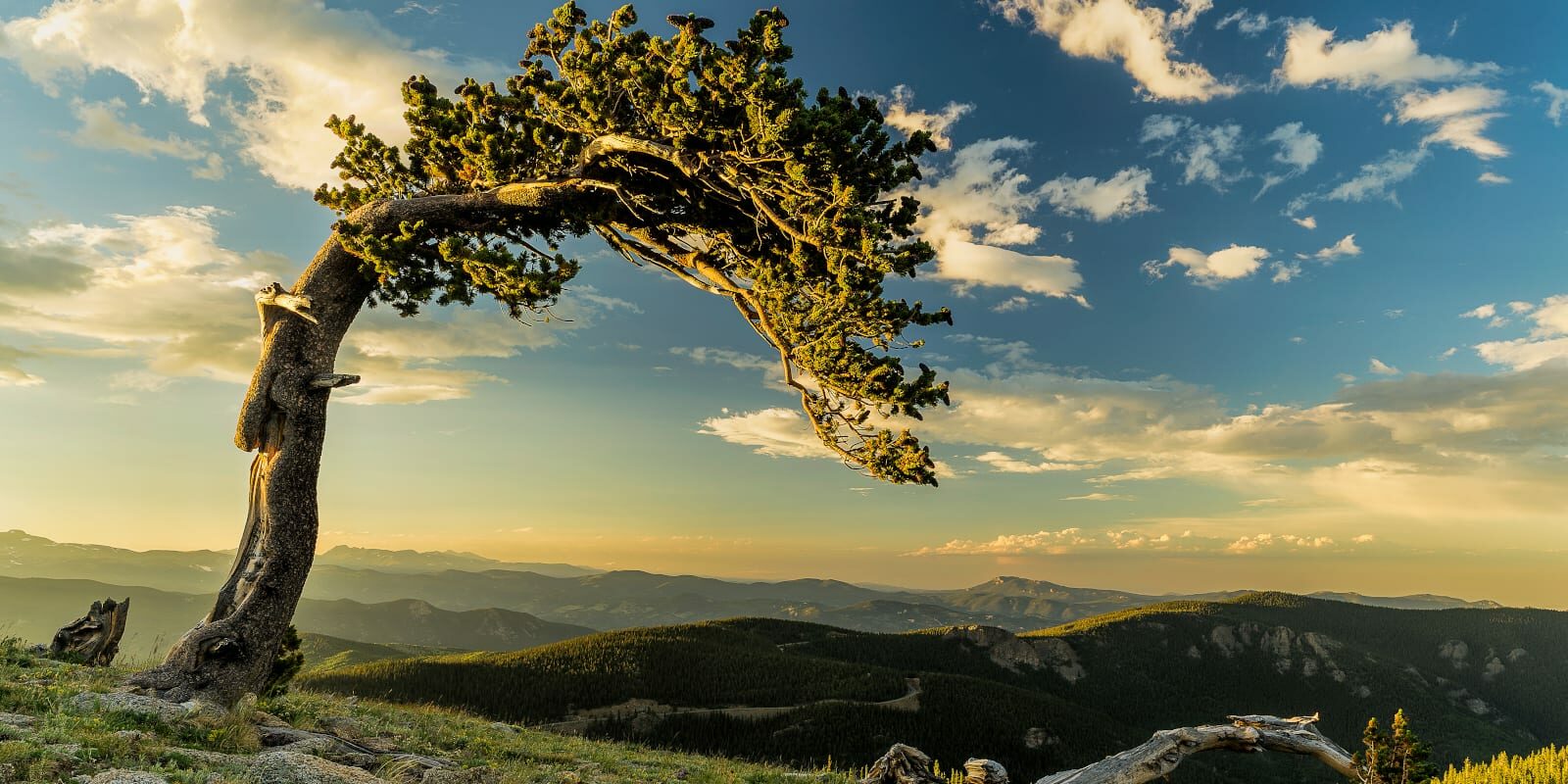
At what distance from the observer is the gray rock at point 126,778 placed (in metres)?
6.05

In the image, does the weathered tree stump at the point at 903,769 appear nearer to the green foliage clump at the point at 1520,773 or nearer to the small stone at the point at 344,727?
the small stone at the point at 344,727

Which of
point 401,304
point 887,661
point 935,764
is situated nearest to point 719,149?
point 401,304

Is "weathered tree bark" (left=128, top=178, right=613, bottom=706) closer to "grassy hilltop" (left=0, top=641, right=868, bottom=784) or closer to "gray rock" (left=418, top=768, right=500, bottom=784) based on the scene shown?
"grassy hilltop" (left=0, top=641, right=868, bottom=784)

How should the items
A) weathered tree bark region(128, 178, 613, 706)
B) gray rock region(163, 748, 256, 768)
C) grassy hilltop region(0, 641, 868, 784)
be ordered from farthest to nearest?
weathered tree bark region(128, 178, 613, 706)
gray rock region(163, 748, 256, 768)
grassy hilltop region(0, 641, 868, 784)

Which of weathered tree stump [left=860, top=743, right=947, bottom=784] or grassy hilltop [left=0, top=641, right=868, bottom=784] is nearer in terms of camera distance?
grassy hilltop [left=0, top=641, right=868, bottom=784]

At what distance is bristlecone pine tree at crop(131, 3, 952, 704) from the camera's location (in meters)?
11.5

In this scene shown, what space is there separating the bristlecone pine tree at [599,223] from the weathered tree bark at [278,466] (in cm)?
3

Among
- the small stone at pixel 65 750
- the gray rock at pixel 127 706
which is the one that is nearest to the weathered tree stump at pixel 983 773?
the small stone at pixel 65 750

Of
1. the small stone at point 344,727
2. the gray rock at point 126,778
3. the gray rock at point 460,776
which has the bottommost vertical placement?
the small stone at point 344,727

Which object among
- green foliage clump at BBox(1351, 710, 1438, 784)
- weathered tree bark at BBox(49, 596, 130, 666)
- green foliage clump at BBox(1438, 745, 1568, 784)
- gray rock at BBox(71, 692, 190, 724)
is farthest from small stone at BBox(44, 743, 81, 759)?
green foliage clump at BBox(1438, 745, 1568, 784)

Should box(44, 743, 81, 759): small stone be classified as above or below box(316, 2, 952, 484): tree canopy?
below

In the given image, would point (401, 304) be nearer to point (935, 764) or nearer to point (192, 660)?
point (192, 660)

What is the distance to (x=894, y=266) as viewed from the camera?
11.5 metres

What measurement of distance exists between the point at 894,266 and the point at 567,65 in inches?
299
